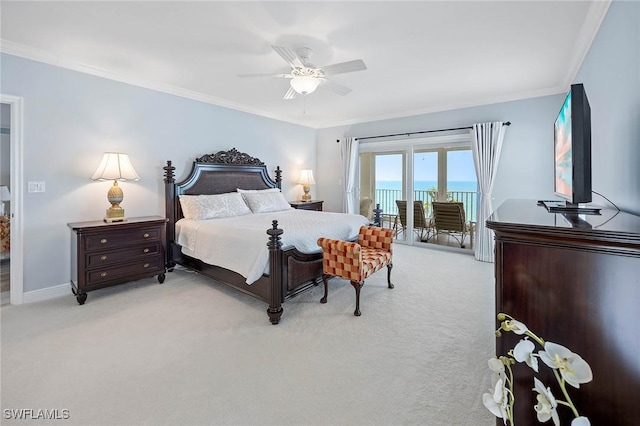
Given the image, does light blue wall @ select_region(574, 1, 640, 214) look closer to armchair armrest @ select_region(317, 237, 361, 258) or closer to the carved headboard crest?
armchair armrest @ select_region(317, 237, 361, 258)

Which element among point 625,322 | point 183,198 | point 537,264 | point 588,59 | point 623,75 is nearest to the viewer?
point 625,322

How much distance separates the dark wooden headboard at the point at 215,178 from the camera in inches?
162

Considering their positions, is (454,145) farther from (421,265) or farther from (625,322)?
(625,322)

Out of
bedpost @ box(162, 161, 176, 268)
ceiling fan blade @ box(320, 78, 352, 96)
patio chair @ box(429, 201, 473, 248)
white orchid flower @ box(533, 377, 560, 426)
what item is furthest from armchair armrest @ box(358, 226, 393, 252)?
white orchid flower @ box(533, 377, 560, 426)

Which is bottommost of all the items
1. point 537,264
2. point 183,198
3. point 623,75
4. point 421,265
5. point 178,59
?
point 421,265

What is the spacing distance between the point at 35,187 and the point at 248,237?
94.2 inches

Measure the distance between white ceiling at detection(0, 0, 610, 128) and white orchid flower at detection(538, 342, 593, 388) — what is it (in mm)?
2486

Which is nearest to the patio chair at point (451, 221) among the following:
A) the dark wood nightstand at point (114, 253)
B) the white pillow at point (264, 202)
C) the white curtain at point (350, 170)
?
the white curtain at point (350, 170)

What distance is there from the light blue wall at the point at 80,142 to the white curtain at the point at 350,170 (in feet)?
9.43

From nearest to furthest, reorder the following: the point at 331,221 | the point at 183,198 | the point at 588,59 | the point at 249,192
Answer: the point at 588,59 → the point at 331,221 → the point at 183,198 → the point at 249,192

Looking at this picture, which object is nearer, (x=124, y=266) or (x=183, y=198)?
(x=124, y=266)

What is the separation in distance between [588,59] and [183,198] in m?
4.83

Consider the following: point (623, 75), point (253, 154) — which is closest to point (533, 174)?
point (623, 75)

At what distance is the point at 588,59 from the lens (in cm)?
271
